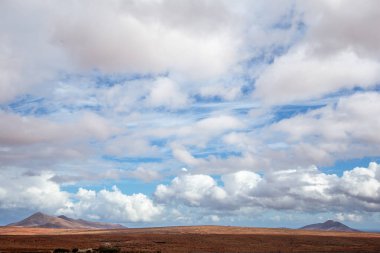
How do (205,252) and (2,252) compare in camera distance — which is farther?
(205,252)

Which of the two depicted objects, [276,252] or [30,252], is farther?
[276,252]

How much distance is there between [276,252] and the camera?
94.2 m

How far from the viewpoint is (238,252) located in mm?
93125

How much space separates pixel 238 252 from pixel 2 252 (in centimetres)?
4333

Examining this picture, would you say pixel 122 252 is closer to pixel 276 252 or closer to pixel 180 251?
pixel 180 251

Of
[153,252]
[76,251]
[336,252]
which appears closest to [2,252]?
[76,251]

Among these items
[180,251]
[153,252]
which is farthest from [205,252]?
[153,252]

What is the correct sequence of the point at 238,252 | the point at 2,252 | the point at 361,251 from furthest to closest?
the point at 361,251, the point at 238,252, the point at 2,252

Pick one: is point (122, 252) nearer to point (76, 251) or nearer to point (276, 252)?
point (76, 251)

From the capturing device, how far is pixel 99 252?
265ft

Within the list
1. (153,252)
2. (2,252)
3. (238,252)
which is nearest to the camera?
(2,252)

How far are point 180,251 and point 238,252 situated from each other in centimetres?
1142

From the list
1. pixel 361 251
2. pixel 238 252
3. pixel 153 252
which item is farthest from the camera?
pixel 361 251

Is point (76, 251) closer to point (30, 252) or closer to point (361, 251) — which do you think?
point (30, 252)
